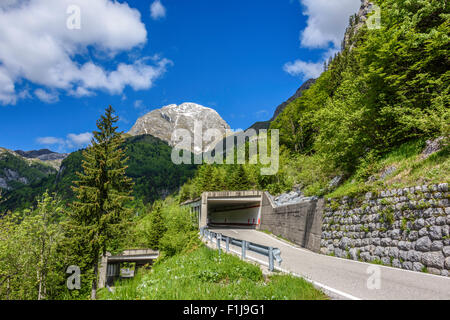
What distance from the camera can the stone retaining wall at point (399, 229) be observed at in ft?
27.1

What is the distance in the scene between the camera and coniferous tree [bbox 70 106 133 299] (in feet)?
71.7

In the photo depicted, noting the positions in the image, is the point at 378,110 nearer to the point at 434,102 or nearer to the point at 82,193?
the point at 434,102

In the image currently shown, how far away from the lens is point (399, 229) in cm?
973

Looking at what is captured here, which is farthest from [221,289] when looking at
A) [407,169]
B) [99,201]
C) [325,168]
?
[99,201]

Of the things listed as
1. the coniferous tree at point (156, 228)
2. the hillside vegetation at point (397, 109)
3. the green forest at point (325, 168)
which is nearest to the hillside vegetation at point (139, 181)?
the coniferous tree at point (156, 228)

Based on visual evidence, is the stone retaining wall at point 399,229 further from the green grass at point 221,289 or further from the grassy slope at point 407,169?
the green grass at point 221,289

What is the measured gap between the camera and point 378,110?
52.3 ft

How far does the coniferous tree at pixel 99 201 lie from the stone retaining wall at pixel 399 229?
Result: 17.3 metres

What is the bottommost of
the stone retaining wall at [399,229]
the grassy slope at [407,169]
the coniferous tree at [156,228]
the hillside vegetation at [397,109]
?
the coniferous tree at [156,228]

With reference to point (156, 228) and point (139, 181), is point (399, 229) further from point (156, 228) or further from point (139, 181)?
point (139, 181)

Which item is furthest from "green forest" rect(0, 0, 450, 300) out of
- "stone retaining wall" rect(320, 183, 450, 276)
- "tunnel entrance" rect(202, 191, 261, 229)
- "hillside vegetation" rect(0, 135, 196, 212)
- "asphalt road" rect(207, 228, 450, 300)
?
"hillside vegetation" rect(0, 135, 196, 212)

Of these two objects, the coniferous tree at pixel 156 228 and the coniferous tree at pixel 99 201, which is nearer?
the coniferous tree at pixel 99 201

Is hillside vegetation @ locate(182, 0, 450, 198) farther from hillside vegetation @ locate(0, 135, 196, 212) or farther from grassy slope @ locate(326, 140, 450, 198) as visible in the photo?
hillside vegetation @ locate(0, 135, 196, 212)
